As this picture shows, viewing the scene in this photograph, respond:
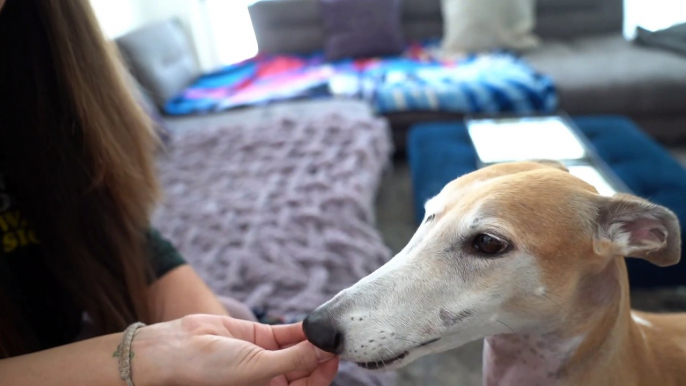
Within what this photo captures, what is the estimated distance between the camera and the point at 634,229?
32.5 inches

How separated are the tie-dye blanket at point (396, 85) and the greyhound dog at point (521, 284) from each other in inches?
81.9

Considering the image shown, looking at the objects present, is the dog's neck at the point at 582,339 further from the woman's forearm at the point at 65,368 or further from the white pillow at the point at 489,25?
the white pillow at the point at 489,25

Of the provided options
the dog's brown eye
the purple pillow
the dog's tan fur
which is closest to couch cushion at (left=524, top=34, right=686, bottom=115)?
the purple pillow

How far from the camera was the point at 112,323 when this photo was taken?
1.00m

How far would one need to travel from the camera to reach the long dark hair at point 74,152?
3.04 feet

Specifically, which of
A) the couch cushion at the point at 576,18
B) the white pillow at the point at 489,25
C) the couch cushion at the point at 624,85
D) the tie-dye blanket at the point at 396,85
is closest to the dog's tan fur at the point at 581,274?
the tie-dye blanket at the point at 396,85

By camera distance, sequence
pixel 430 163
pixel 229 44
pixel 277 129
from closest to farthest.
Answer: pixel 430 163 < pixel 277 129 < pixel 229 44

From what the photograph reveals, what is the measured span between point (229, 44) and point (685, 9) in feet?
12.3

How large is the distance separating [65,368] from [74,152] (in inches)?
17.0

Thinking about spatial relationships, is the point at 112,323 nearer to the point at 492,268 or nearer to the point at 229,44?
the point at 492,268

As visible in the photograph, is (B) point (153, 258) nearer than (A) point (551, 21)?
Yes

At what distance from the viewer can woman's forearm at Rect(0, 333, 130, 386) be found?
0.76m

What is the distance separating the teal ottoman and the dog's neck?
30.3 inches

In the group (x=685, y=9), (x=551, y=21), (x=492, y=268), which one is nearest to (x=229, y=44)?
(x=551, y=21)
